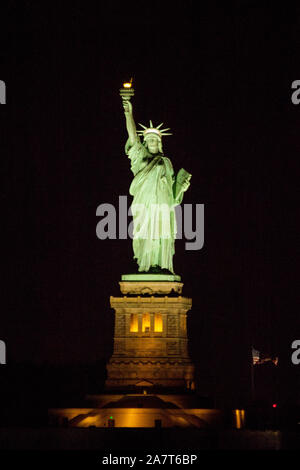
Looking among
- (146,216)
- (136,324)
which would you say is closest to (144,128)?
(146,216)

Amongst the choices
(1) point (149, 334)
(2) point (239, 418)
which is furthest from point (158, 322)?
(2) point (239, 418)

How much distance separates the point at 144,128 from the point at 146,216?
3.75 metres

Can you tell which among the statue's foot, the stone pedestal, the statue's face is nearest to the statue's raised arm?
the statue's face

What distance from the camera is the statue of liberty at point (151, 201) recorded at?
5119 centimetres

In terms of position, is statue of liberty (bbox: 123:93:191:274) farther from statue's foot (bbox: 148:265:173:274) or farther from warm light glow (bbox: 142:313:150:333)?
warm light glow (bbox: 142:313:150:333)

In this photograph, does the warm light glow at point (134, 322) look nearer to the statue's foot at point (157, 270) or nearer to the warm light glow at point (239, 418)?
the statue's foot at point (157, 270)

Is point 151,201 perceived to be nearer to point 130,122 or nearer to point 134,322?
point 130,122

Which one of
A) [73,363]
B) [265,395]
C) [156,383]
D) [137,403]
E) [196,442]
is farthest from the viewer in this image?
[73,363]

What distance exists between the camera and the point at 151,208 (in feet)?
169

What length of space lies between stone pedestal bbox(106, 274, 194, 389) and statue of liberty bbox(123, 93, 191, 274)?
126 cm

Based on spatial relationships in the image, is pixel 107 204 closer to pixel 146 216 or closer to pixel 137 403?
pixel 146 216

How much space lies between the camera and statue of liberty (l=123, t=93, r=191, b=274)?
2015 inches

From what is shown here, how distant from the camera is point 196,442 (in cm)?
4269

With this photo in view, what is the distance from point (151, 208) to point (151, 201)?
29cm
